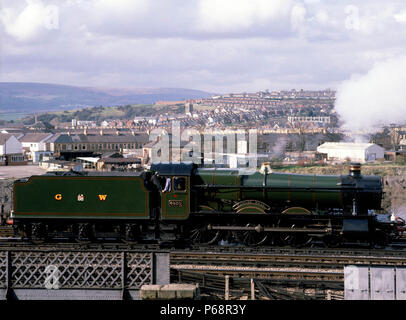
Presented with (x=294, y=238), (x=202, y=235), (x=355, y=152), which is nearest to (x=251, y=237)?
(x=294, y=238)

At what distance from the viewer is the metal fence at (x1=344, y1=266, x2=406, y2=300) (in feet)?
42.2

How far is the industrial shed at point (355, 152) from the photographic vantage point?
91125 mm

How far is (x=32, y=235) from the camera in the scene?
923 inches

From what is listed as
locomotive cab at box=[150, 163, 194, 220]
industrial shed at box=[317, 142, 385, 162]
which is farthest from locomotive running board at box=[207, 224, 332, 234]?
industrial shed at box=[317, 142, 385, 162]

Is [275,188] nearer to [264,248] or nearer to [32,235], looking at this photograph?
[264,248]

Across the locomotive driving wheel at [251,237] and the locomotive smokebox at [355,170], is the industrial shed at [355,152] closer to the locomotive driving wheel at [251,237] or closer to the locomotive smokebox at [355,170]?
the locomotive smokebox at [355,170]

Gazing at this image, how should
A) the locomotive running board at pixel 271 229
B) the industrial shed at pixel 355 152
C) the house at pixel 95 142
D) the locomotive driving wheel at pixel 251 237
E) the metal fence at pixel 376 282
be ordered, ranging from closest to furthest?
the metal fence at pixel 376 282, the locomotive running board at pixel 271 229, the locomotive driving wheel at pixel 251 237, the industrial shed at pixel 355 152, the house at pixel 95 142

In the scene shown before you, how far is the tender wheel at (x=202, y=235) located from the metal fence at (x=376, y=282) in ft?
33.9

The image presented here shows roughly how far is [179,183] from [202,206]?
129 centimetres

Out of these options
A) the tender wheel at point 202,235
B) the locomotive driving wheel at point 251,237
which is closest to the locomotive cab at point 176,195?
the tender wheel at point 202,235

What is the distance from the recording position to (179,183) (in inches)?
888

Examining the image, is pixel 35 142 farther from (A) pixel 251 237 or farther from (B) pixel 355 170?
(B) pixel 355 170

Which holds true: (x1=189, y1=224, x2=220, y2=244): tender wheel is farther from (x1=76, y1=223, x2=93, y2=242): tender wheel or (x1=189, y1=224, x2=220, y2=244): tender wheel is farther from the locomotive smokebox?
the locomotive smokebox

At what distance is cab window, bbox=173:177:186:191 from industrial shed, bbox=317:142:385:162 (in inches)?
2775
